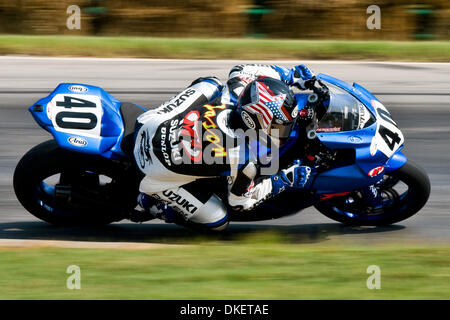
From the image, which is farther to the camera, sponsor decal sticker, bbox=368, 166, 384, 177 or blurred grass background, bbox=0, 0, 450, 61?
blurred grass background, bbox=0, 0, 450, 61

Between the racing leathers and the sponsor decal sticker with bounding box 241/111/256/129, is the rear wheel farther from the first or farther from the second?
the sponsor decal sticker with bounding box 241/111/256/129

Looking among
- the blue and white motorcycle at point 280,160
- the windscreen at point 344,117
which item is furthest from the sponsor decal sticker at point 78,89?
the windscreen at point 344,117

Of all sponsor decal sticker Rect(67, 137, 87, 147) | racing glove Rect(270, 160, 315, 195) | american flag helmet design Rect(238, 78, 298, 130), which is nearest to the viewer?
american flag helmet design Rect(238, 78, 298, 130)

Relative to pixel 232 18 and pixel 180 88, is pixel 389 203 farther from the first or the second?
pixel 232 18

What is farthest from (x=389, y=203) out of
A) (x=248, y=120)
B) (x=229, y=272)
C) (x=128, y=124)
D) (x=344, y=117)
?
(x=128, y=124)

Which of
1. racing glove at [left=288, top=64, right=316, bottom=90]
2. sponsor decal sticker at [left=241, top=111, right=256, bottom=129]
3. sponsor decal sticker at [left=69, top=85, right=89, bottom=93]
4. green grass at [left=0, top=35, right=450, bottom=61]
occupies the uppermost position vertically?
racing glove at [left=288, top=64, right=316, bottom=90]

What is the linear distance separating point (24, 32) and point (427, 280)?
1112cm

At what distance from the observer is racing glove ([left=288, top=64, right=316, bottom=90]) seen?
220 inches

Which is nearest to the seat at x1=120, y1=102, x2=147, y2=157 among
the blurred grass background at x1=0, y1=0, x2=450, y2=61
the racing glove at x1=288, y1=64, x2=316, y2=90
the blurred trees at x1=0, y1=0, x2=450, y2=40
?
the racing glove at x1=288, y1=64, x2=316, y2=90

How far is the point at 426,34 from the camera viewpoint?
14.4 metres

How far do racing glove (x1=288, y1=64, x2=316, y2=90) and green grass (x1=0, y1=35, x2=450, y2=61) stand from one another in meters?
7.14

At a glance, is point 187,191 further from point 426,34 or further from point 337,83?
point 426,34

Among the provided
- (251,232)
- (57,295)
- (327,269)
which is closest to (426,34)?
(251,232)

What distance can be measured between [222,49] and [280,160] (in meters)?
7.61
